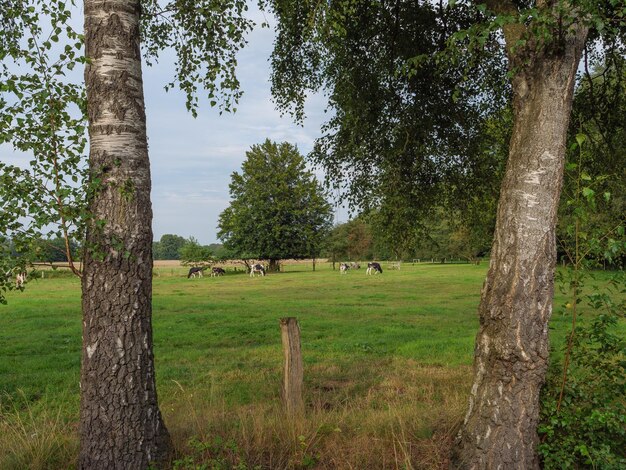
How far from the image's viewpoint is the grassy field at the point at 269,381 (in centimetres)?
488

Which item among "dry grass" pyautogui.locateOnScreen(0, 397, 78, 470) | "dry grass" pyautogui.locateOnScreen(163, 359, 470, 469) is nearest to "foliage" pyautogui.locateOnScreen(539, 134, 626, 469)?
"dry grass" pyautogui.locateOnScreen(163, 359, 470, 469)

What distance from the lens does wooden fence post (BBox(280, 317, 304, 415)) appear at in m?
6.33

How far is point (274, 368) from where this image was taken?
10.4 meters

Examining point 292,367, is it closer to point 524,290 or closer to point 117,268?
point 117,268

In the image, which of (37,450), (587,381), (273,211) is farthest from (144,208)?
(273,211)

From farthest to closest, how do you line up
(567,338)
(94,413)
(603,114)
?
(603,114), (567,338), (94,413)

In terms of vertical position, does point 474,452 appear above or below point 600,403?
below

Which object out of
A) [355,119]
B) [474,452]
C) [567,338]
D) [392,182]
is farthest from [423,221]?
[474,452]

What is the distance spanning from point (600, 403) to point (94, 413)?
4.62 metres

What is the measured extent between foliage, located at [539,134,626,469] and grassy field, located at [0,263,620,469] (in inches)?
16.5

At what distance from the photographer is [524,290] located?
4.67 meters

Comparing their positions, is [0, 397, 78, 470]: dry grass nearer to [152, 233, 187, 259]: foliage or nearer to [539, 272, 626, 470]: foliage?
[539, 272, 626, 470]: foliage

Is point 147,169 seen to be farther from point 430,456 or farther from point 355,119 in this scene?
point 355,119

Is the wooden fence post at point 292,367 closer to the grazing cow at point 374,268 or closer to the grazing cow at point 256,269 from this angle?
the grazing cow at point 256,269
